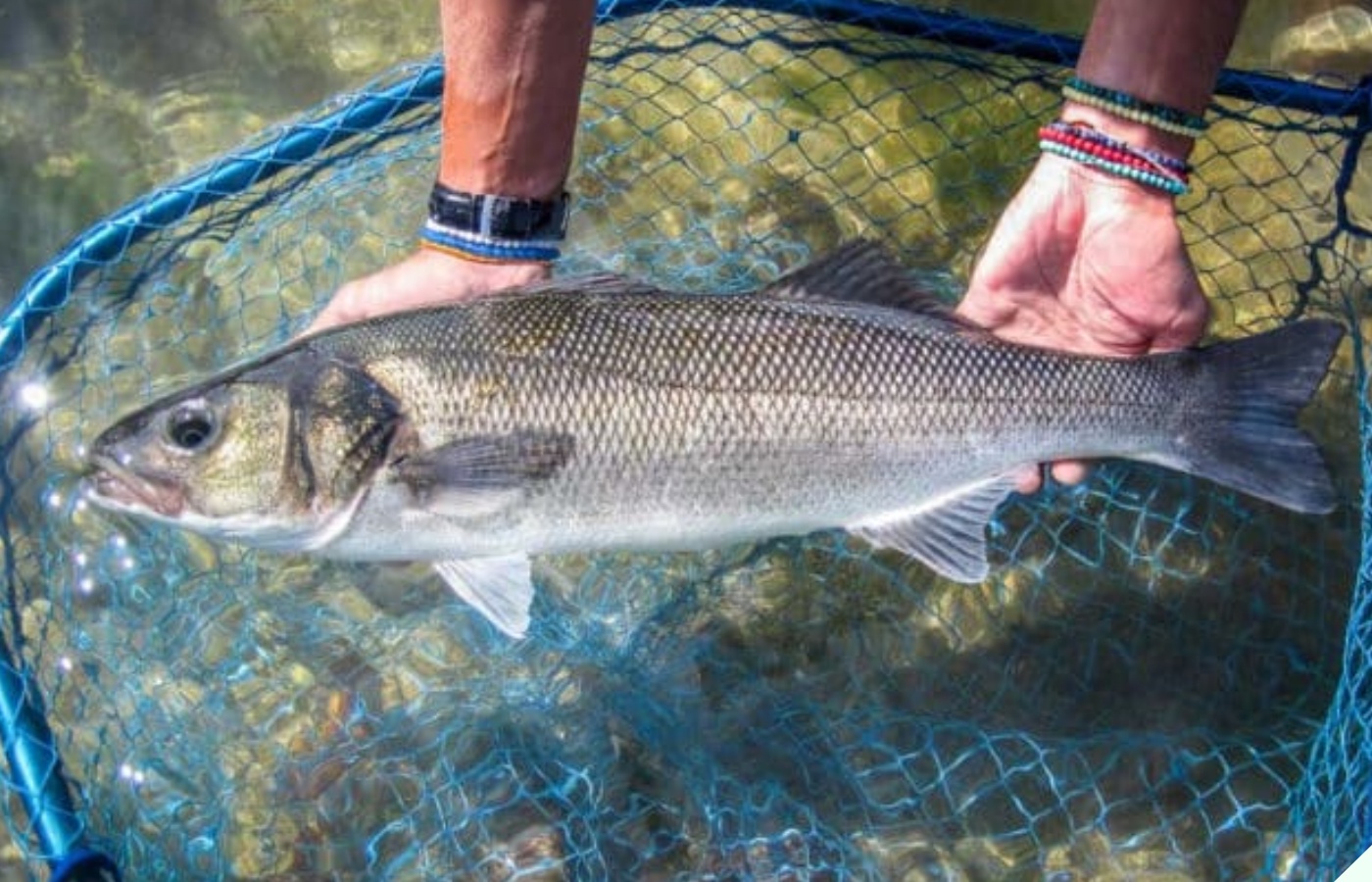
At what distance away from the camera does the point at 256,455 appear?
9.57 feet

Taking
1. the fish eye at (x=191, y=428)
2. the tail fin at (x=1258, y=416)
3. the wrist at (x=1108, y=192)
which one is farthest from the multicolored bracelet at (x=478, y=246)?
the tail fin at (x=1258, y=416)

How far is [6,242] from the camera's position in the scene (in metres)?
4.91

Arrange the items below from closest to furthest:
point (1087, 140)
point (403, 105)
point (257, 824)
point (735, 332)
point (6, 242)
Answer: point (735, 332) → point (1087, 140) → point (257, 824) → point (403, 105) → point (6, 242)

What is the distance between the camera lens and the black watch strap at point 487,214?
3232mm

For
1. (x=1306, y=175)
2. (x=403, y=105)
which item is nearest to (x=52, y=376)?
(x=403, y=105)

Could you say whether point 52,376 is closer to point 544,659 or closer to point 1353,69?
point 544,659

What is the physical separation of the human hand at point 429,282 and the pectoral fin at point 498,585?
2.27 feet

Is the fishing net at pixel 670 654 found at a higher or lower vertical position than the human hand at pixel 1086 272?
lower

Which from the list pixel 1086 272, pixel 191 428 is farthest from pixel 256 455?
pixel 1086 272

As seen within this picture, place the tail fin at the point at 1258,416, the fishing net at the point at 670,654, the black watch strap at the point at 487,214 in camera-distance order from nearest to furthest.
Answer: the tail fin at the point at 1258,416 < the black watch strap at the point at 487,214 < the fishing net at the point at 670,654

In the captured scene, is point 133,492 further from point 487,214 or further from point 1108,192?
point 1108,192

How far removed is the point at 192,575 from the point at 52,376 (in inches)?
34.5

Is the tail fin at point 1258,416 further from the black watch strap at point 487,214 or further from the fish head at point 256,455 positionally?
the fish head at point 256,455

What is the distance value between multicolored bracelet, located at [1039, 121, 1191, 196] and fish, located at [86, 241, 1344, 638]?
1.84ft
